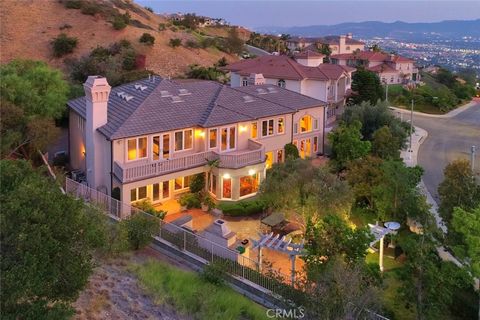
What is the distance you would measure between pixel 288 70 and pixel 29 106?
78.8ft

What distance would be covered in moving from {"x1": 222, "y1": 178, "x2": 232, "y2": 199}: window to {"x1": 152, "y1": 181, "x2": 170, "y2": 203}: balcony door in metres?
3.01

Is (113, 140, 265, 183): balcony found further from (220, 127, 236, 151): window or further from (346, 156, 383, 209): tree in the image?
(346, 156, 383, 209): tree

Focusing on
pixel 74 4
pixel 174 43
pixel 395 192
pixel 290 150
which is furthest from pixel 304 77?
pixel 74 4

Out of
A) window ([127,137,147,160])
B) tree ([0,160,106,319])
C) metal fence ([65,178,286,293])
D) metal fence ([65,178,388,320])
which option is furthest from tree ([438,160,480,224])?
window ([127,137,147,160])

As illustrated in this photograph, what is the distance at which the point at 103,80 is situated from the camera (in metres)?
25.3

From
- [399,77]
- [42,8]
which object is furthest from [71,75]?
[399,77]

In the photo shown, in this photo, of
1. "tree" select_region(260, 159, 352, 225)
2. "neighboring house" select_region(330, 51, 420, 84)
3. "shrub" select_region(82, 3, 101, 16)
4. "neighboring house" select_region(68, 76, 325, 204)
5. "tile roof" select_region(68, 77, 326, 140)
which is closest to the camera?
"tree" select_region(260, 159, 352, 225)

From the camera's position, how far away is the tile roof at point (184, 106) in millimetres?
25625

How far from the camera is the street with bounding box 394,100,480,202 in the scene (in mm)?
35656

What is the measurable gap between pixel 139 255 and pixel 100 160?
27.0ft

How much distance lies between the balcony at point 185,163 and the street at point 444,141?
35.8ft

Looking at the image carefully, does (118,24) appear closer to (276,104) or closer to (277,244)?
(276,104)

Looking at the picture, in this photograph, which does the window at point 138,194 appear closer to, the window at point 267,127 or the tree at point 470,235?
the window at point 267,127

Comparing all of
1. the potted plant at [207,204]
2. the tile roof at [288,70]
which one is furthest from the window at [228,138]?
the tile roof at [288,70]
